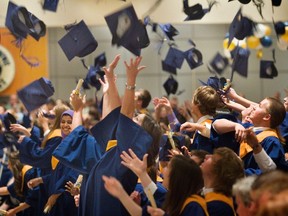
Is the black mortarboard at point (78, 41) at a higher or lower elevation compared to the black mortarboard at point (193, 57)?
higher

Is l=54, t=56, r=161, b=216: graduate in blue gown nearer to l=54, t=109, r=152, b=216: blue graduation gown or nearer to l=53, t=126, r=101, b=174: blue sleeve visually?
l=54, t=109, r=152, b=216: blue graduation gown

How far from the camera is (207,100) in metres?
5.27

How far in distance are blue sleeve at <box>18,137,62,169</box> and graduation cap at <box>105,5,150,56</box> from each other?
5.08 feet

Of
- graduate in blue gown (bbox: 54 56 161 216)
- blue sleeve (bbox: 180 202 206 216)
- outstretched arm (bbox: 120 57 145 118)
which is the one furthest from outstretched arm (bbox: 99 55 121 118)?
blue sleeve (bbox: 180 202 206 216)

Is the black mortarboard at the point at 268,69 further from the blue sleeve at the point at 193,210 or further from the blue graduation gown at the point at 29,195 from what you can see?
the blue sleeve at the point at 193,210

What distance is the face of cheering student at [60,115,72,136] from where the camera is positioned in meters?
5.75

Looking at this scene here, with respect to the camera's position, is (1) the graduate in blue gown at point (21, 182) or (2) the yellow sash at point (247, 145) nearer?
(2) the yellow sash at point (247, 145)

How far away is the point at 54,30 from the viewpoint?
14.1 metres

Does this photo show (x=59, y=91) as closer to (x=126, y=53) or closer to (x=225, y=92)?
(x=126, y=53)

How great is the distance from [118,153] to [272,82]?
34.2 ft

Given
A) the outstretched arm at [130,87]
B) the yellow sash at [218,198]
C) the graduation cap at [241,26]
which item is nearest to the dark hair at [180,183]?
the yellow sash at [218,198]

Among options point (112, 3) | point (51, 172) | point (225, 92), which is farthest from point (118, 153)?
point (112, 3)

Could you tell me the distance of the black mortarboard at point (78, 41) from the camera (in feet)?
17.0

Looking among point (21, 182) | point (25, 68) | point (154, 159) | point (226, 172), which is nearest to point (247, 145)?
point (154, 159)
